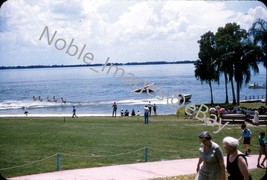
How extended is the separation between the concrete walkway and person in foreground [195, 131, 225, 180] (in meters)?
3.70

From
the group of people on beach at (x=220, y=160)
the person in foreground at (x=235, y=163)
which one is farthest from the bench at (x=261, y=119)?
the person in foreground at (x=235, y=163)

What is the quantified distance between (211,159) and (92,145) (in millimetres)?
9622

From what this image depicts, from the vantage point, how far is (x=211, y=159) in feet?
22.4

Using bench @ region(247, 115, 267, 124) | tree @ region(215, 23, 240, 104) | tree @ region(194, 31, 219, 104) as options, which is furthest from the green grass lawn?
tree @ region(194, 31, 219, 104)

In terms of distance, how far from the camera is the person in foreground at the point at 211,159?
22.3 feet

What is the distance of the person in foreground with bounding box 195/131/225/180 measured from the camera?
267 inches

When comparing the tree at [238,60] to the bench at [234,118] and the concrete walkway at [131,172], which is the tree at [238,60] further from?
the concrete walkway at [131,172]

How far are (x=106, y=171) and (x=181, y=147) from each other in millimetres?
4952

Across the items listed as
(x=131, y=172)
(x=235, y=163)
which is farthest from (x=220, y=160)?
(x=131, y=172)

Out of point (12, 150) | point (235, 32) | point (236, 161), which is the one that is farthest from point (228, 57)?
point (236, 161)

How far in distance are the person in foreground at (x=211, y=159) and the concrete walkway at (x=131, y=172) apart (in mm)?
3705

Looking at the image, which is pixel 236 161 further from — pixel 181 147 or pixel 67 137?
pixel 67 137

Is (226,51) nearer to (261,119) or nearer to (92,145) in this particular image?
(261,119)

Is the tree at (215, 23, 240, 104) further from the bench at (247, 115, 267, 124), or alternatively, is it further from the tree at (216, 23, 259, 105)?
the bench at (247, 115, 267, 124)
